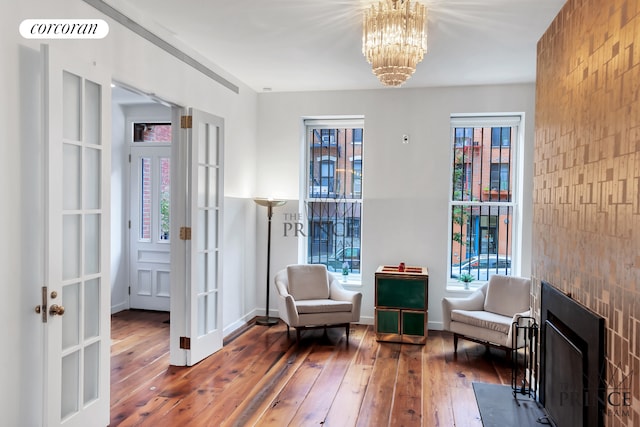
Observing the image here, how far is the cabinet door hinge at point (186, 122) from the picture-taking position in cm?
392

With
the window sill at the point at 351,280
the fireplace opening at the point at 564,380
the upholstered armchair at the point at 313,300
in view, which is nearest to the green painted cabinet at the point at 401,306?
the upholstered armchair at the point at 313,300

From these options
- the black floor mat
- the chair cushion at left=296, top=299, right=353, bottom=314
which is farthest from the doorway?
the black floor mat

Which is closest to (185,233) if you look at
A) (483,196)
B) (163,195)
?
(163,195)

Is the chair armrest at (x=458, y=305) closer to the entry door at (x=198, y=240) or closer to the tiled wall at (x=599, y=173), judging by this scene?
the tiled wall at (x=599, y=173)

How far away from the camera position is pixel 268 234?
18.1ft

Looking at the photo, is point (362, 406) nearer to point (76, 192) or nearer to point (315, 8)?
point (76, 192)

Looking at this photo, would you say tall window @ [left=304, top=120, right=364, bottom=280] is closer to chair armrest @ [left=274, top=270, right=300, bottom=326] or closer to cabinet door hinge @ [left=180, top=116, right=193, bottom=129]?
chair armrest @ [left=274, top=270, right=300, bottom=326]

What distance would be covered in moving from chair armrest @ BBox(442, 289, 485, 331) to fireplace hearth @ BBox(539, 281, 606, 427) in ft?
5.34

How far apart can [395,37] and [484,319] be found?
2837mm

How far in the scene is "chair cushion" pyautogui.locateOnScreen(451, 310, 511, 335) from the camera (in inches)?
164

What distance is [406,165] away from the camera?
5379mm

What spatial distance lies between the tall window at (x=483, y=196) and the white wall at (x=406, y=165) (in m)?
0.24

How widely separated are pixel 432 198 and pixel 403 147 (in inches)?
27.8

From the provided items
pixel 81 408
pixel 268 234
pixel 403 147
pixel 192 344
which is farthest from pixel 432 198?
pixel 81 408
